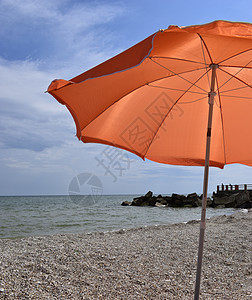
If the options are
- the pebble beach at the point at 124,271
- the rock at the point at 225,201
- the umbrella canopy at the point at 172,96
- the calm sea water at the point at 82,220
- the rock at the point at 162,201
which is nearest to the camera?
the umbrella canopy at the point at 172,96

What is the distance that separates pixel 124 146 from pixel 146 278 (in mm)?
2169

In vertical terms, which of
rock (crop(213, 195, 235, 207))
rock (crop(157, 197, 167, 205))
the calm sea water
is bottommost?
the calm sea water

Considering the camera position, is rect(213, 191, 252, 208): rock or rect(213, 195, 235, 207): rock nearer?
rect(213, 191, 252, 208): rock

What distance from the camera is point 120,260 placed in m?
5.29

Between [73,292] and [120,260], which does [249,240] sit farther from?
[73,292]

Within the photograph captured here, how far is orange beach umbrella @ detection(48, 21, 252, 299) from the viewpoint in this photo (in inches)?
88.8

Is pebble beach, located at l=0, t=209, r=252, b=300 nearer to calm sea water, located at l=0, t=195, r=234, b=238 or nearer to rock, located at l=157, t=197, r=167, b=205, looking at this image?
calm sea water, located at l=0, t=195, r=234, b=238

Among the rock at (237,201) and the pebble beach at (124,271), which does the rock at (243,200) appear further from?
the pebble beach at (124,271)

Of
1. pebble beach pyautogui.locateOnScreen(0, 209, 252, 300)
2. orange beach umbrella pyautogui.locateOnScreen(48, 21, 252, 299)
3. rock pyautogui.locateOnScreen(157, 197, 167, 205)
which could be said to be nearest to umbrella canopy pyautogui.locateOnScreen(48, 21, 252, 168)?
orange beach umbrella pyautogui.locateOnScreen(48, 21, 252, 299)

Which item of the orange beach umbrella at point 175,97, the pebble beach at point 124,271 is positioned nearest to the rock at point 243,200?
the pebble beach at point 124,271

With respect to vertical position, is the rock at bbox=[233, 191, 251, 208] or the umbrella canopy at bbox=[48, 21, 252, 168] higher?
the umbrella canopy at bbox=[48, 21, 252, 168]

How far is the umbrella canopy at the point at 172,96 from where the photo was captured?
2.25m

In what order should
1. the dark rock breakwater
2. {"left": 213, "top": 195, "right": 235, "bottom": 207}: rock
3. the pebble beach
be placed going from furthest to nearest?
{"left": 213, "top": 195, "right": 235, "bottom": 207}: rock
the dark rock breakwater
the pebble beach

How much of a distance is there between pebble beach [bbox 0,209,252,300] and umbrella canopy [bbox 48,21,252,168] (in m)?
1.79
